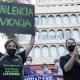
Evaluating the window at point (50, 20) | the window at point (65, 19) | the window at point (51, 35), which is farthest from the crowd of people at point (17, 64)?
the window at point (65, 19)

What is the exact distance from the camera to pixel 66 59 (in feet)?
19.1

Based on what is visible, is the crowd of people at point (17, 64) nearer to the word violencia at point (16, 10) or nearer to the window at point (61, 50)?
the word violencia at point (16, 10)

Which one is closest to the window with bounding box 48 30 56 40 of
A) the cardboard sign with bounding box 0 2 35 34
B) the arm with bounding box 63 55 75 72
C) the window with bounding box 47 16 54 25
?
the window with bounding box 47 16 54 25

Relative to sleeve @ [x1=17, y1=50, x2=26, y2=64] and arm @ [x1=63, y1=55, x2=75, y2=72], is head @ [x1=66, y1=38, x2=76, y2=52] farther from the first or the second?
sleeve @ [x1=17, y1=50, x2=26, y2=64]

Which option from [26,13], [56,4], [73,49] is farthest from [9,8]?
[56,4]

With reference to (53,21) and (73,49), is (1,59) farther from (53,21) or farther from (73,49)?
(53,21)

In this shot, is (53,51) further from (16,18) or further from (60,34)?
(16,18)

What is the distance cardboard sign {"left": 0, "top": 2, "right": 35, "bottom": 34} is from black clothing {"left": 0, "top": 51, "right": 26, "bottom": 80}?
2.90ft

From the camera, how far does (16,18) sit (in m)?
6.83

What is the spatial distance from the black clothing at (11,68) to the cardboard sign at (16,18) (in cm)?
88

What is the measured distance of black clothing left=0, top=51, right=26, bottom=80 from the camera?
5836mm

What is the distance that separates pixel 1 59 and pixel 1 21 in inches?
39.2

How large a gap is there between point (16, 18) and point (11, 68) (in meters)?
1.25

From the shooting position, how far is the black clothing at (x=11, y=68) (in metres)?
5.84
